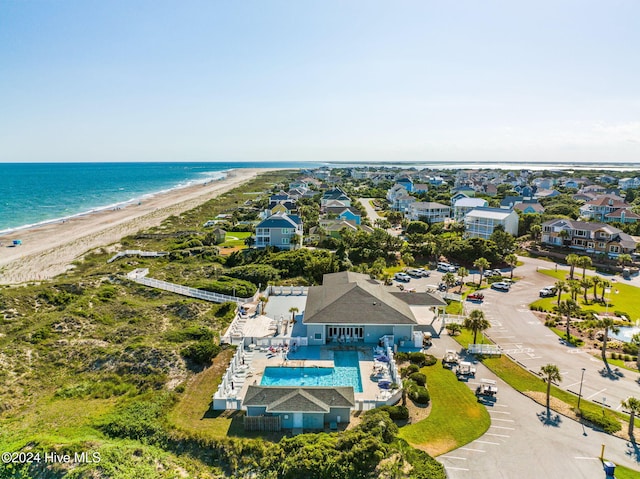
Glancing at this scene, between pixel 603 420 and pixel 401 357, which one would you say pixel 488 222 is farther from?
pixel 603 420

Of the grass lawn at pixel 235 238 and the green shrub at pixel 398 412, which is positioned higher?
the grass lawn at pixel 235 238

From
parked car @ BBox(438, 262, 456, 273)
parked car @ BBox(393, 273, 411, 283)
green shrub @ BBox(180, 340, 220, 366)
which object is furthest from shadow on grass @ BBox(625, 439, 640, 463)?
parked car @ BBox(438, 262, 456, 273)

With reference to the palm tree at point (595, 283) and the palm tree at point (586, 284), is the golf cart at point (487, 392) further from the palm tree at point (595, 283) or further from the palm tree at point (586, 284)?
the palm tree at point (595, 283)

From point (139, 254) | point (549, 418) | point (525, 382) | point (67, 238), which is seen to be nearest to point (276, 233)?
point (139, 254)

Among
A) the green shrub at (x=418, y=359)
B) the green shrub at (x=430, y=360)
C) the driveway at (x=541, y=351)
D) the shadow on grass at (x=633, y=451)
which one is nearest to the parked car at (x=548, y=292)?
the driveway at (x=541, y=351)

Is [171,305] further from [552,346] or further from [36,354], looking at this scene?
[552,346]

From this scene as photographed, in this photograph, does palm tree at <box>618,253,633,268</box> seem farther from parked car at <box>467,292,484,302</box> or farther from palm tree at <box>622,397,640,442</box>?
palm tree at <box>622,397,640,442</box>
